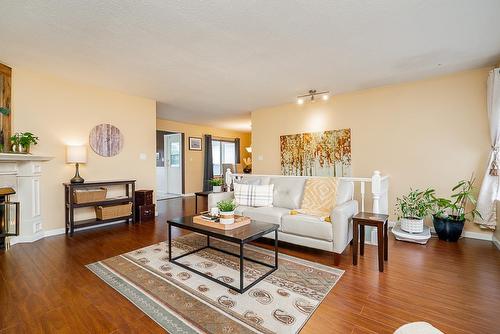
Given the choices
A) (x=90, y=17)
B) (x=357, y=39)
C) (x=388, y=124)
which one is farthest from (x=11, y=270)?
(x=388, y=124)

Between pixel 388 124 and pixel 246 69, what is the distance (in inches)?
106

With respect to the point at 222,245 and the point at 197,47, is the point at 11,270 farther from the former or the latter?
the point at 197,47

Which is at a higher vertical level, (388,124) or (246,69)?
(246,69)

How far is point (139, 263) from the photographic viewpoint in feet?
8.41

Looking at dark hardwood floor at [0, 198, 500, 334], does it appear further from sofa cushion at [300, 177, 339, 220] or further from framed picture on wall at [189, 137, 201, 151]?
framed picture on wall at [189, 137, 201, 151]

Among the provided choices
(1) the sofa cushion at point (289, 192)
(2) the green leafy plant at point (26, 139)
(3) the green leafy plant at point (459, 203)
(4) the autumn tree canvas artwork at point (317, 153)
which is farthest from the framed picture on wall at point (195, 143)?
(3) the green leafy plant at point (459, 203)

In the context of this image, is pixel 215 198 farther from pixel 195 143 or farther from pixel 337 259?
pixel 195 143

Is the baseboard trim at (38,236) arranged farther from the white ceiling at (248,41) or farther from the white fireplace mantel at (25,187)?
the white ceiling at (248,41)

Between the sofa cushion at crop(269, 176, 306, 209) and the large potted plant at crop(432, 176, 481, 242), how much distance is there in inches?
79.0

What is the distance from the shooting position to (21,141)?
10.5 feet

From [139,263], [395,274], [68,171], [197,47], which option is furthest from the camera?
[68,171]

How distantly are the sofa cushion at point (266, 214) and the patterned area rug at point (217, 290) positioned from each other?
→ 396 millimetres

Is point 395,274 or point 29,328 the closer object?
point 29,328

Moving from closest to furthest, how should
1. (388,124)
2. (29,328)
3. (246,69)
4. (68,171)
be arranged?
(29,328) → (246,69) → (68,171) → (388,124)
